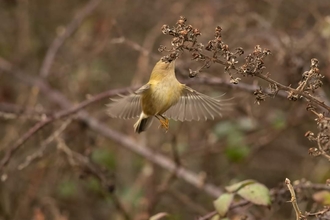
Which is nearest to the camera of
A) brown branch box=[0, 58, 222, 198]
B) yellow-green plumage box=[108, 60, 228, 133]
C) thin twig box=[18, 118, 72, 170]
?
yellow-green plumage box=[108, 60, 228, 133]

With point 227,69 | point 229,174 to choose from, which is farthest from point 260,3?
point 227,69

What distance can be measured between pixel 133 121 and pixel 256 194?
287cm

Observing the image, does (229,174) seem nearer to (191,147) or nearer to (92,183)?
(191,147)

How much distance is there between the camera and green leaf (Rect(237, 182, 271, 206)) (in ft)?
6.45

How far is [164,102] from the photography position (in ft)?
7.43

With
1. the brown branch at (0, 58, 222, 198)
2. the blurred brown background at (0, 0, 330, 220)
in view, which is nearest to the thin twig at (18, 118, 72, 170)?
the brown branch at (0, 58, 222, 198)

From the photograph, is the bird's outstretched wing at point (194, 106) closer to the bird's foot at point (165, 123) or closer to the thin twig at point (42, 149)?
the bird's foot at point (165, 123)

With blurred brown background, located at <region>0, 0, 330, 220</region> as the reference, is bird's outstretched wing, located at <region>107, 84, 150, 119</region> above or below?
below

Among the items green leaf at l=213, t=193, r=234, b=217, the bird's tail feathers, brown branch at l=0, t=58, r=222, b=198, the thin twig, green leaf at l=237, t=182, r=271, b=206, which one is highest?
brown branch at l=0, t=58, r=222, b=198

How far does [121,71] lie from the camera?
18.8 feet

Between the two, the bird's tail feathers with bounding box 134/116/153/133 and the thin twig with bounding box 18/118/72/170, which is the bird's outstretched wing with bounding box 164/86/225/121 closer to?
the bird's tail feathers with bounding box 134/116/153/133

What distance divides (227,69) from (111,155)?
2.95 meters

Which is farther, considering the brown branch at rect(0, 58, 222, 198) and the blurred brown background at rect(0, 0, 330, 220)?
the blurred brown background at rect(0, 0, 330, 220)

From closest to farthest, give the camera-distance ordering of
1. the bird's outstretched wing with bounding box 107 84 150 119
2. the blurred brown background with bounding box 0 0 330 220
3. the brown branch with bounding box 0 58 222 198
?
1. the bird's outstretched wing with bounding box 107 84 150 119
2. the brown branch with bounding box 0 58 222 198
3. the blurred brown background with bounding box 0 0 330 220
